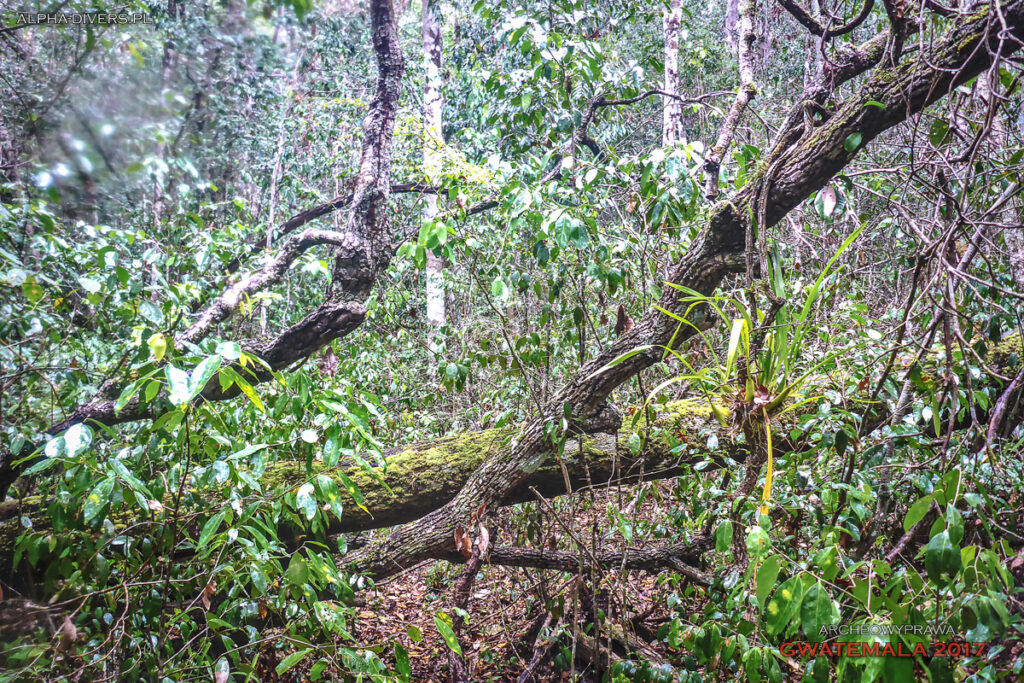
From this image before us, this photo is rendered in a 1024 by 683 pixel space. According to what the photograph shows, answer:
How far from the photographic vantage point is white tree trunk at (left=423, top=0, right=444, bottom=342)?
4055 mm

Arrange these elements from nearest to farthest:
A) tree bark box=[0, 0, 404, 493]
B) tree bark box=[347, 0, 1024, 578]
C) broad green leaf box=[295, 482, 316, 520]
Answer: broad green leaf box=[295, 482, 316, 520] < tree bark box=[347, 0, 1024, 578] < tree bark box=[0, 0, 404, 493]

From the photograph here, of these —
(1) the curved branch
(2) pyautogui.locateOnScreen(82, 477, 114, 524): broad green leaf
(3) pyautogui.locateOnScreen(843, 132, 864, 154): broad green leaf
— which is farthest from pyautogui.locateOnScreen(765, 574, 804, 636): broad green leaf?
(1) the curved branch

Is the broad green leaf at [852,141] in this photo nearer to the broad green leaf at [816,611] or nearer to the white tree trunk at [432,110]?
the broad green leaf at [816,611]

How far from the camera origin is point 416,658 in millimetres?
2904

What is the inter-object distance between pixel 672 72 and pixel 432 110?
2.14m

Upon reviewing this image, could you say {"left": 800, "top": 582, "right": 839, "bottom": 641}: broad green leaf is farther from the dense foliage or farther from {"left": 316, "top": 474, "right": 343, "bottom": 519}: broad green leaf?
{"left": 316, "top": 474, "right": 343, "bottom": 519}: broad green leaf

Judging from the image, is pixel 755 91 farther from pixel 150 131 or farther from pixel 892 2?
pixel 150 131

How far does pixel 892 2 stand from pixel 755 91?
72 cm

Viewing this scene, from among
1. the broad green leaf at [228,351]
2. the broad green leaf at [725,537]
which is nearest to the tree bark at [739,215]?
the broad green leaf at [725,537]

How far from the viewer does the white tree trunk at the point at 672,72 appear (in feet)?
13.7

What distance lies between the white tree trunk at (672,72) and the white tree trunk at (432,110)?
1635 mm

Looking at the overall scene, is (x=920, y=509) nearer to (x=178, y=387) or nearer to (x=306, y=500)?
(x=306, y=500)

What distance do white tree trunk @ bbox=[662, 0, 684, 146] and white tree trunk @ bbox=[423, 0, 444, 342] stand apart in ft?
5.36

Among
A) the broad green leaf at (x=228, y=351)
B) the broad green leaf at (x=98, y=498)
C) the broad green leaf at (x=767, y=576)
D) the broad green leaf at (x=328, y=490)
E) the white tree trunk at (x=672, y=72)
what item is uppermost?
the white tree trunk at (x=672, y=72)
